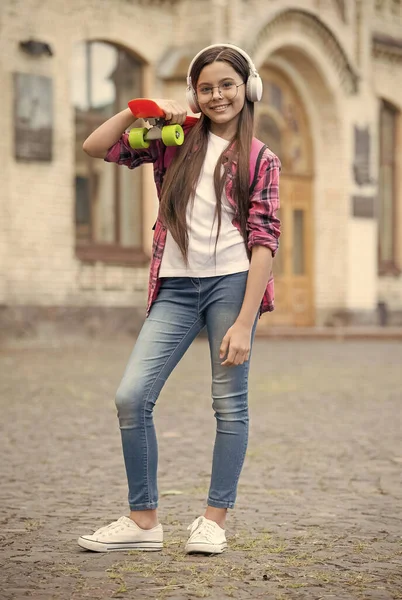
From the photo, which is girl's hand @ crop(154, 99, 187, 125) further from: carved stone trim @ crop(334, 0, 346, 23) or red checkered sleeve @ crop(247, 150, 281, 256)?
carved stone trim @ crop(334, 0, 346, 23)

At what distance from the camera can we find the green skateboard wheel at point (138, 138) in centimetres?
436

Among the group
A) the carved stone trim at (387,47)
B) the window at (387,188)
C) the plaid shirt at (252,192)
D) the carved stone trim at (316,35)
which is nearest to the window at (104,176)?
the carved stone trim at (316,35)

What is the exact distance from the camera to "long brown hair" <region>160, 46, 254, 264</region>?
4.36 metres

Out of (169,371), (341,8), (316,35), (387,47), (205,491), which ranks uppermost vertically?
(341,8)

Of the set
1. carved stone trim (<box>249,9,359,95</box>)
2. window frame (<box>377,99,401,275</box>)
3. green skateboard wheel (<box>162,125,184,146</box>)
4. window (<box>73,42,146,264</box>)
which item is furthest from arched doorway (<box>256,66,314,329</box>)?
green skateboard wheel (<box>162,125,184,146</box>)

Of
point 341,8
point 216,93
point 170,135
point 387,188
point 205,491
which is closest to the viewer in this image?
point 170,135

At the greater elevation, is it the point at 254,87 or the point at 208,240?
the point at 254,87

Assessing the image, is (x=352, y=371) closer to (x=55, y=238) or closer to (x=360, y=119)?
(x=55, y=238)

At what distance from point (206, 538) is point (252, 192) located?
1250mm

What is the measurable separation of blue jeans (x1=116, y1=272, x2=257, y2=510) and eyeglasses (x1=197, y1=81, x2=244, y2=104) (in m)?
0.65

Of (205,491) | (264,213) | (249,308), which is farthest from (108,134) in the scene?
(205,491)

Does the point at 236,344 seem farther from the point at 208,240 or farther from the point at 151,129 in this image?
the point at 151,129

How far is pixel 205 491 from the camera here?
19.0 ft

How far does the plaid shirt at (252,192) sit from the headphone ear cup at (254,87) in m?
0.19
